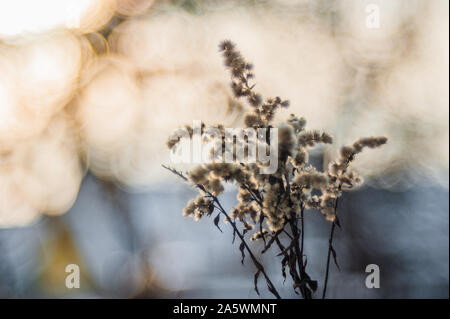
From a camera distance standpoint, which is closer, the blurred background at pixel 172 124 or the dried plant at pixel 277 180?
the dried plant at pixel 277 180

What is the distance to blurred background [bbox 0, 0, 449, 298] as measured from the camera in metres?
1.90

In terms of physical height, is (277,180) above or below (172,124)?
below

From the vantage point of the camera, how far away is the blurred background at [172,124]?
190 cm

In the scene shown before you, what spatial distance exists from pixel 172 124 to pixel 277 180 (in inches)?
51.9

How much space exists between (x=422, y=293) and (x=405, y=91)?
1.29 metres

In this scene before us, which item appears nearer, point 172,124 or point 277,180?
point 277,180

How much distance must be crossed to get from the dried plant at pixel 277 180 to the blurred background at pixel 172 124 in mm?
1182

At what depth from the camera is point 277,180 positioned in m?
0.57

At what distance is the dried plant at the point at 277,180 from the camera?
544mm

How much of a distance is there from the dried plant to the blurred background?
1.18 meters

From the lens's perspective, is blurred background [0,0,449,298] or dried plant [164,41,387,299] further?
blurred background [0,0,449,298]
